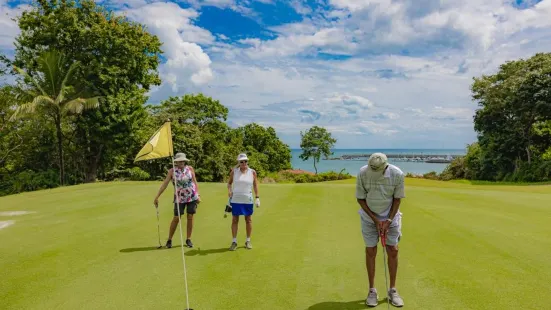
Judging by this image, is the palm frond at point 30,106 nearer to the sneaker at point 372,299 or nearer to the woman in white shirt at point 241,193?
the woman in white shirt at point 241,193

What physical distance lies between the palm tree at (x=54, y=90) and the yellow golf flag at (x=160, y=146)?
23.5m

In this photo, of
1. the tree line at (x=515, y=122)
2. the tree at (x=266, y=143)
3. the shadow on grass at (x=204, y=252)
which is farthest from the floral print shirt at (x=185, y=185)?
the tree at (x=266, y=143)

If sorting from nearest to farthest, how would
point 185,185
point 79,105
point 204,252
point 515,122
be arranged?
point 204,252, point 185,185, point 79,105, point 515,122

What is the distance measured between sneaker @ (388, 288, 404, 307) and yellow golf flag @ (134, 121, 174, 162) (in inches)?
201

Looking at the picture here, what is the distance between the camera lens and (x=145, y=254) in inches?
339

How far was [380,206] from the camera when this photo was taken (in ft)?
18.9

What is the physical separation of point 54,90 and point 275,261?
92.2ft

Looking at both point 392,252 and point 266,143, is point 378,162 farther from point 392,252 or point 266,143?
point 266,143

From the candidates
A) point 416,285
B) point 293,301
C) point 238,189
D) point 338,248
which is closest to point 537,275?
point 416,285

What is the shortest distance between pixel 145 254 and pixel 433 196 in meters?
13.8

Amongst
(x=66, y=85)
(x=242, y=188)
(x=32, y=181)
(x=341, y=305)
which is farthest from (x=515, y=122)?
(x=32, y=181)

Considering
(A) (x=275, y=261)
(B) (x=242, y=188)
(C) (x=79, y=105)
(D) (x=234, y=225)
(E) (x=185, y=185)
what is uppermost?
(C) (x=79, y=105)

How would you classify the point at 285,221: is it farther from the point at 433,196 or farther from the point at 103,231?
the point at 433,196

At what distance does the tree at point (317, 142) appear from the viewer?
6425 cm
